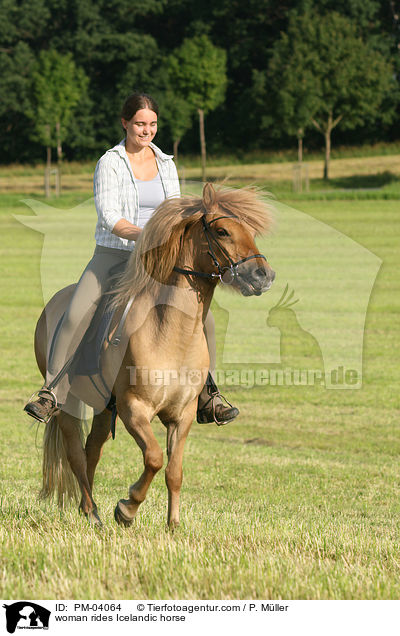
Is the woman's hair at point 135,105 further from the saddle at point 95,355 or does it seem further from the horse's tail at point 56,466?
the horse's tail at point 56,466

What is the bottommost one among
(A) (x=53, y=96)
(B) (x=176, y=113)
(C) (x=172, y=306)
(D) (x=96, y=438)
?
(D) (x=96, y=438)

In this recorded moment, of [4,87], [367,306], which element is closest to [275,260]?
[367,306]

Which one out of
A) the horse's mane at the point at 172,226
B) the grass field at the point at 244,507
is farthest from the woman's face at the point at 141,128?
the grass field at the point at 244,507

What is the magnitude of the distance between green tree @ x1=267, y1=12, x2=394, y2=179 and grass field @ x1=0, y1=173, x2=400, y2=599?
39.7m

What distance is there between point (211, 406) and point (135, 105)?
2.26 m

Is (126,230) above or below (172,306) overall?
above

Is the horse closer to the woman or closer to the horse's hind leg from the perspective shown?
the woman

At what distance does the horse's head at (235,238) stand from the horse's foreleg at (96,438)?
1.88 meters

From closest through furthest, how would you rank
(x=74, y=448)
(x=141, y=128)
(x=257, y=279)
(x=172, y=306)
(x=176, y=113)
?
(x=257, y=279) → (x=172, y=306) → (x=141, y=128) → (x=74, y=448) → (x=176, y=113)

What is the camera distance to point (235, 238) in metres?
5.48

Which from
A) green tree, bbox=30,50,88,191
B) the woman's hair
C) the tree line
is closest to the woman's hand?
the woman's hair

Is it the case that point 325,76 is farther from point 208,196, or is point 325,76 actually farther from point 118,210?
point 208,196

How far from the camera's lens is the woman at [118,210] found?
6094 mm

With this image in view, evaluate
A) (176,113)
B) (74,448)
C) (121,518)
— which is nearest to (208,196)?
(121,518)
